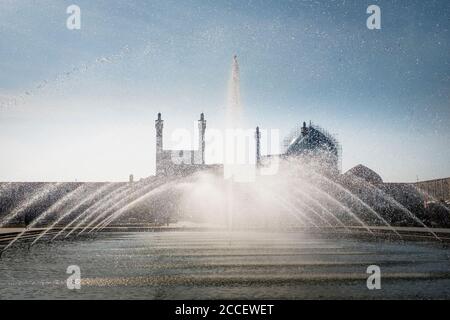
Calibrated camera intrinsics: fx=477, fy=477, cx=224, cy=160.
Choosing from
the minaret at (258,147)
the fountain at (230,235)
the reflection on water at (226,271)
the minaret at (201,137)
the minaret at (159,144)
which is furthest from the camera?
the minaret at (258,147)

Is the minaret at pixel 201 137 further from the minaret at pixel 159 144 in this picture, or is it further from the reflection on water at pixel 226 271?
the reflection on water at pixel 226 271

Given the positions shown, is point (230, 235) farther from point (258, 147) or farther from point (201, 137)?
point (258, 147)

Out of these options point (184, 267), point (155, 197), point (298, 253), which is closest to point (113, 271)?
point (184, 267)

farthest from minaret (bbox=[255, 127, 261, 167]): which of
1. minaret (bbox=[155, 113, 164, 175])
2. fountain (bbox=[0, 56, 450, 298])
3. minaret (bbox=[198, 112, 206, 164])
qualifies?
minaret (bbox=[155, 113, 164, 175])

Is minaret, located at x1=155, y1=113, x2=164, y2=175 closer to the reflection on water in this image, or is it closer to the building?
the building

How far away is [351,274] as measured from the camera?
9.80 metres

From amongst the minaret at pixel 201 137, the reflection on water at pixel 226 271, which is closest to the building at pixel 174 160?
the minaret at pixel 201 137

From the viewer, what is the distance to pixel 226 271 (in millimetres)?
10336

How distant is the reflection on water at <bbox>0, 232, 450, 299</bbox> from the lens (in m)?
7.93

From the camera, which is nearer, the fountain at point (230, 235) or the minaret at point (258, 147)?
the fountain at point (230, 235)

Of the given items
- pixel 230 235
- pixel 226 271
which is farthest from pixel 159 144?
pixel 226 271

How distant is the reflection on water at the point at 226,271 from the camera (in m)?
7.93
